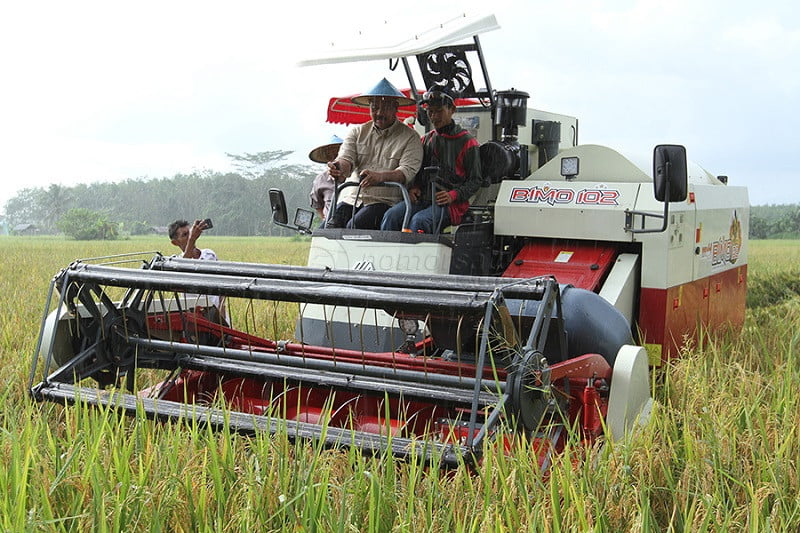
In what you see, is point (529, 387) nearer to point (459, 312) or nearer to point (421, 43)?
point (459, 312)

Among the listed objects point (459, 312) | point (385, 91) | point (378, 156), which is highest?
point (385, 91)

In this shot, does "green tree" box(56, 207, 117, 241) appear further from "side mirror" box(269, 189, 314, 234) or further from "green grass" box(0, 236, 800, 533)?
"green grass" box(0, 236, 800, 533)

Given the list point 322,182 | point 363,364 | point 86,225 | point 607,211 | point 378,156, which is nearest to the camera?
point 363,364

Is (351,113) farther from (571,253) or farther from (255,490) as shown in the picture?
(255,490)

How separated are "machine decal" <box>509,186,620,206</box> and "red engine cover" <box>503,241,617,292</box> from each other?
10.5 inches

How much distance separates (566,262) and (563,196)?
0.42m

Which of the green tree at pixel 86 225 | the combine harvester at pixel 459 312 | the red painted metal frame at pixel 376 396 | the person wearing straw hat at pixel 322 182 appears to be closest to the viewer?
the combine harvester at pixel 459 312

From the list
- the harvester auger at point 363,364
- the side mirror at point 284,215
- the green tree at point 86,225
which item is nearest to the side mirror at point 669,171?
the harvester auger at point 363,364

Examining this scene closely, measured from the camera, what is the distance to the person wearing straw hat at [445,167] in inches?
206

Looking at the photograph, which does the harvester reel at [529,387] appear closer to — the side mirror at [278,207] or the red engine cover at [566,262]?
the red engine cover at [566,262]

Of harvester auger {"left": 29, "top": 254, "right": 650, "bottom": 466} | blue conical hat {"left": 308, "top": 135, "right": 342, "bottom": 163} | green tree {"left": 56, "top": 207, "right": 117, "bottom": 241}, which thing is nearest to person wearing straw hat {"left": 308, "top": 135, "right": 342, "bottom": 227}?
blue conical hat {"left": 308, "top": 135, "right": 342, "bottom": 163}

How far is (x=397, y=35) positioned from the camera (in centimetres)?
498

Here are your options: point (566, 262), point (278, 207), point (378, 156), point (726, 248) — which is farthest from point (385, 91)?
point (726, 248)

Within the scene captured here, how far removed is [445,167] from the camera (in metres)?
5.51
